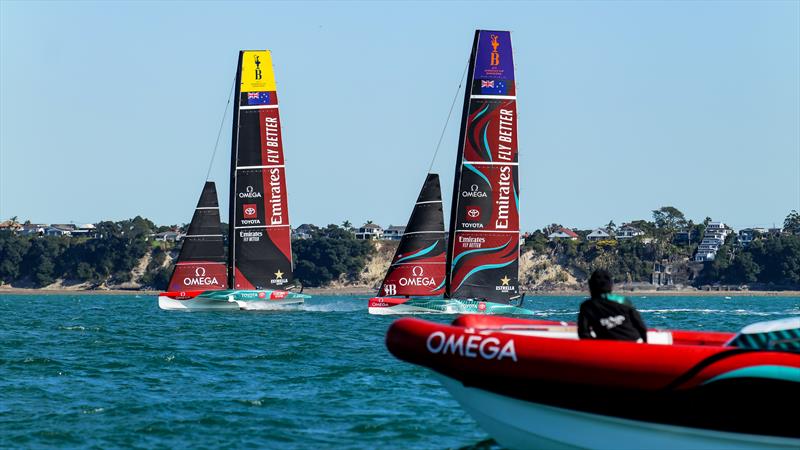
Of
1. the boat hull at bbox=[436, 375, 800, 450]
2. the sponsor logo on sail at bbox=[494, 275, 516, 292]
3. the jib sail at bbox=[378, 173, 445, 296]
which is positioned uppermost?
the jib sail at bbox=[378, 173, 445, 296]

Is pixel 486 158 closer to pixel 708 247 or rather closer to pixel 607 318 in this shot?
pixel 607 318

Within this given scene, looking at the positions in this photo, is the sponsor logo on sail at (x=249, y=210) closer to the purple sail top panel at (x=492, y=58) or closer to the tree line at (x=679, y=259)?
the purple sail top panel at (x=492, y=58)

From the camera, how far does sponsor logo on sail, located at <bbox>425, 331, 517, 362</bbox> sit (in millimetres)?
12789

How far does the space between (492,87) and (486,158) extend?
2481mm

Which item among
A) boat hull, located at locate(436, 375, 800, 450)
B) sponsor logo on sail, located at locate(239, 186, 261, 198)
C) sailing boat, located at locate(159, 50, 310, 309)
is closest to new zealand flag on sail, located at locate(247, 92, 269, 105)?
sailing boat, located at locate(159, 50, 310, 309)

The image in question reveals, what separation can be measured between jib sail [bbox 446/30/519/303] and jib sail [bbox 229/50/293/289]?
10827 mm

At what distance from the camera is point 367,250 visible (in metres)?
189

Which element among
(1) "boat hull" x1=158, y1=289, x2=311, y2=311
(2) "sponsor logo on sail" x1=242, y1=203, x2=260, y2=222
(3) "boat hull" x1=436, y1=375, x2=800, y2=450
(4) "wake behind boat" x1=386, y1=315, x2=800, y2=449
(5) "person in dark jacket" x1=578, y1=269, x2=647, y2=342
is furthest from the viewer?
(2) "sponsor logo on sail" x1=242, y1=203, x2=260, y2=222

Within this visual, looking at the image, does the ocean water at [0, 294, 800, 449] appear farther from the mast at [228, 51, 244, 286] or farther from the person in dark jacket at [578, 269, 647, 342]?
the mast at [228, 51, 244, 286]

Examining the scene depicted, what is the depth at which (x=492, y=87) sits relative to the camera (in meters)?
45.3

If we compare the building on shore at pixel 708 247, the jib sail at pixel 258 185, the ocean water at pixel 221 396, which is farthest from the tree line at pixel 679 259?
the ocean water at pixel 221 396

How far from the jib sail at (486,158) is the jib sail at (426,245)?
7.16 feet

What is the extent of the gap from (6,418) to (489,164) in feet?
96.0

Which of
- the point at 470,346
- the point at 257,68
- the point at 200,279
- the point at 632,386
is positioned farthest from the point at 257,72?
the point at 632,386
